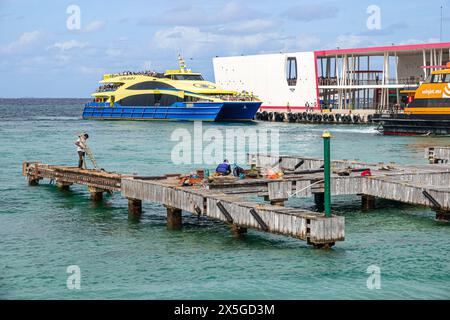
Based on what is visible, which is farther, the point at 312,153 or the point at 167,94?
the point at 167,94

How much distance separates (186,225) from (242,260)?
173 inches

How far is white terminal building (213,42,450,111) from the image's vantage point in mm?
73312

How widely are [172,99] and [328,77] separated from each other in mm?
16504

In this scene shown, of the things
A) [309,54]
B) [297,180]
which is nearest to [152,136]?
[309,54]

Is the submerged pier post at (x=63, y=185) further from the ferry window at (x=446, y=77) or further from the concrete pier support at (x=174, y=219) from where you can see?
the ferry window at (x=446, y=77)

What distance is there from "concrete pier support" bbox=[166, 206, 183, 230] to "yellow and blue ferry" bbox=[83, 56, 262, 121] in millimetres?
53372

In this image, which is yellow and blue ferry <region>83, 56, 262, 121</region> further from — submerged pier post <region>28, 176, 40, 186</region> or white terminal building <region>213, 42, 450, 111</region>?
submerged pier post <region>28, 176, 40, 186</region>

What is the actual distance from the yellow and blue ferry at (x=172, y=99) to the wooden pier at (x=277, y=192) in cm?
4754

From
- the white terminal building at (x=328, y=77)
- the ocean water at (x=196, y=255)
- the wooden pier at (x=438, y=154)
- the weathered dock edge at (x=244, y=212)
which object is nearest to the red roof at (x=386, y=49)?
the white terminal building at (x=328, y=77)

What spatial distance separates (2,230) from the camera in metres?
21.3

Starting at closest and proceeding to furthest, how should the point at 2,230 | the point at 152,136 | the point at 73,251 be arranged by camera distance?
1. the point at 73,251
2. the point at 2,230
3. the point at 152,136

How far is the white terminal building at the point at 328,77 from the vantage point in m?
73.3

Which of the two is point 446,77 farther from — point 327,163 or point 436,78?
point 327,163

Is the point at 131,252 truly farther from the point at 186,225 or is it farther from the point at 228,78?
the point at 228,78
